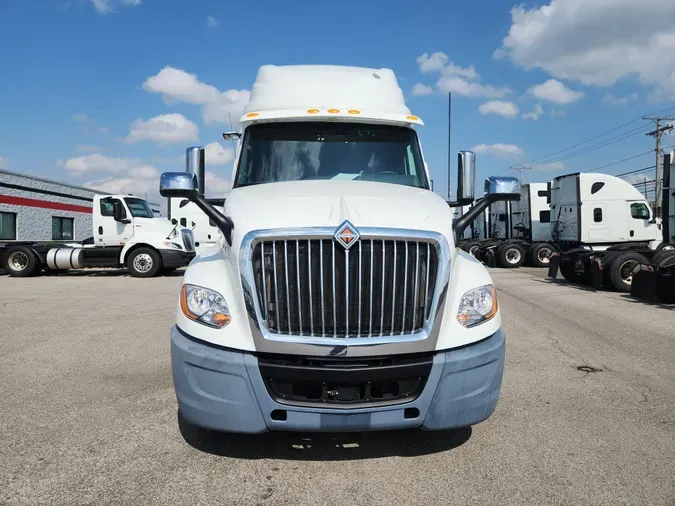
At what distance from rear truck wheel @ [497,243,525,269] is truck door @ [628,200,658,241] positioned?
447 centimetres

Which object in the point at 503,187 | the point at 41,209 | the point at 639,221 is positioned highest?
the point at 41,209

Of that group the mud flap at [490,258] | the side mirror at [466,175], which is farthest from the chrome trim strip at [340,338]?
the mud flap at [490,258]

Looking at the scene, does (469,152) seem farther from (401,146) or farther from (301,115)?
(301,115)

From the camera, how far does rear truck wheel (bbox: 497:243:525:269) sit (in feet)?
73.9

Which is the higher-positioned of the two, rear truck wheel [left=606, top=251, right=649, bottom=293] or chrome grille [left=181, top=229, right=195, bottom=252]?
chrome grille [left=181, top=229, right=195, bottom=252]

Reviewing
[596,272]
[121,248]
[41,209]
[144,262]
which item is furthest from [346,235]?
[41,209]

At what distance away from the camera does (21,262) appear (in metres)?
18.1

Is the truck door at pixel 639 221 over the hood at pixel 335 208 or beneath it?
over

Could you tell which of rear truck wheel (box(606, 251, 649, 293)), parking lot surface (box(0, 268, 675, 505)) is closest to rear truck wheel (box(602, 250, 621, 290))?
rear truck wheel (box(606, 251, 649, 293))

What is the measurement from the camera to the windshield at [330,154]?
4.66 m

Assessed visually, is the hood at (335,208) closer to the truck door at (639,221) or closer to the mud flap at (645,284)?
the mud flap at (645,284)

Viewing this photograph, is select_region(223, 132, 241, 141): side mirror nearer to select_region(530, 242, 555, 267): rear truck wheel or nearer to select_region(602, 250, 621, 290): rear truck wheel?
select_region(602, 250, 621, 290): rear truck wheel

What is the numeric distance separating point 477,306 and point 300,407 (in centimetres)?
126

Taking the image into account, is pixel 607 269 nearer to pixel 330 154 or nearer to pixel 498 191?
pixel 498 191
